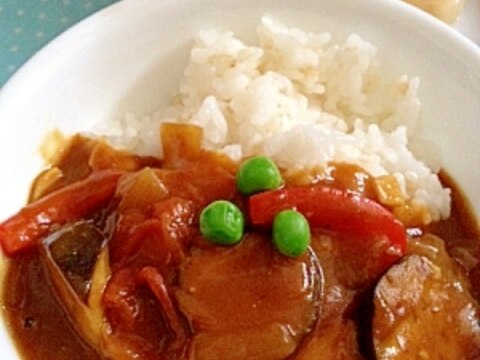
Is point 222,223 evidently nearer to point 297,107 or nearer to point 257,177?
point 257,177

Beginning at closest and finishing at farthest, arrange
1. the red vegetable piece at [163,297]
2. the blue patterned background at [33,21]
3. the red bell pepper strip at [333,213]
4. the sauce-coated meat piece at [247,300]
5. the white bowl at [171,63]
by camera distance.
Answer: the sauce-coated meat piece at [247,300]
the red vegetable piece at [163,297]
the red bell pepper strip at [333,213]
the white bowl at [171,63]
the blue patterned background at [33,21]

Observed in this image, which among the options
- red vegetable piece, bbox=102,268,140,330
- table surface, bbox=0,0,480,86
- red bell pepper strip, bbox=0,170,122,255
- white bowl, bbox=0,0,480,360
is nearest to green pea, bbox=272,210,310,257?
red vegetable piece, bbox=102,268,140,330

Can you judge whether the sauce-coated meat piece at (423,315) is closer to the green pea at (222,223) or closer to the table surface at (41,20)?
the green pea at (222,223)

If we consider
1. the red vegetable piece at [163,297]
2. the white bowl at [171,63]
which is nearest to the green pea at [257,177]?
the red vegetable piece at [163,297]

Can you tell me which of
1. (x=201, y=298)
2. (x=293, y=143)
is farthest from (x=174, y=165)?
(x=201, y=298)

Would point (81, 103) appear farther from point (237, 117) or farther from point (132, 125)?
point (237, 117)

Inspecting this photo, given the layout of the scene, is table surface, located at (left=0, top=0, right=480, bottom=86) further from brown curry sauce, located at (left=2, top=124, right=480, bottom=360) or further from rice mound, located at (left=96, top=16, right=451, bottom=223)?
brown curry sauce, located at (left=2, top=124, right=480, bottom=360)
